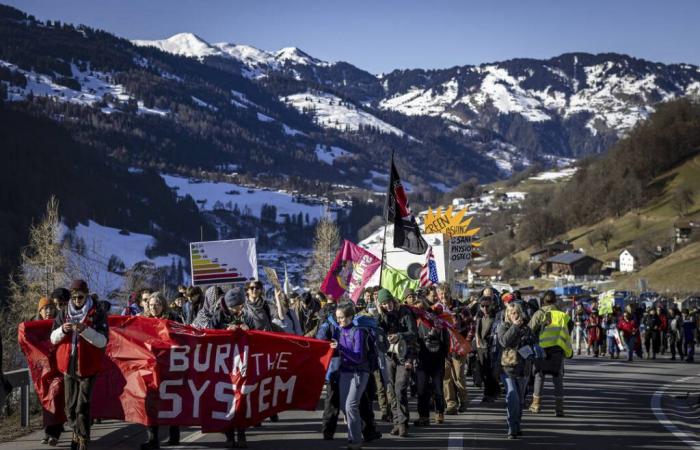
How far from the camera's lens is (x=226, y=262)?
21812 mm

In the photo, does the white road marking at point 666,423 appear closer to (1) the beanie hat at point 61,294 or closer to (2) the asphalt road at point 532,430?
(2) the asphalt road at point 532,430

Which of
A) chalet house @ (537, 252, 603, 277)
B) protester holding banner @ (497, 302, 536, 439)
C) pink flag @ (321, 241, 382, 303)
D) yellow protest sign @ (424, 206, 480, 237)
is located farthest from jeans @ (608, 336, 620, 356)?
chalet house @ (537, 252, 603, 277)

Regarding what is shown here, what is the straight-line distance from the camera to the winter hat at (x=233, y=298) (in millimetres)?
12539

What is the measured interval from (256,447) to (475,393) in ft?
26.0

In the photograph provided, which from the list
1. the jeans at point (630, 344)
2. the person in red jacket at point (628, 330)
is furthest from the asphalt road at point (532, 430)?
the jeans at point (630, 344)

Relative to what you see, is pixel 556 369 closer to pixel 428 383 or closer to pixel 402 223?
pixel 428 383

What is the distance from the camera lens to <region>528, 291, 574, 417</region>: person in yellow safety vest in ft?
51.5

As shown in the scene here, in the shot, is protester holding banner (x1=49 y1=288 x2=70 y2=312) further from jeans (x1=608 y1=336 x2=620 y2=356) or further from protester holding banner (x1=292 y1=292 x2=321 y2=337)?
jeans (x1=608 y1=336 x2=620 y2=356)

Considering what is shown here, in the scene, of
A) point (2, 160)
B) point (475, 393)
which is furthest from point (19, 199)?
point (475, 393)

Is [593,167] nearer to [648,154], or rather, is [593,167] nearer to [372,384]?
[648,154]

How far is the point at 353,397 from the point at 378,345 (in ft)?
2.50

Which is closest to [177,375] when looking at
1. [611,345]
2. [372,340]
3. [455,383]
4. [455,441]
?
[372,340]

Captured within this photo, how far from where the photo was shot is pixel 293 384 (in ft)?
40.9

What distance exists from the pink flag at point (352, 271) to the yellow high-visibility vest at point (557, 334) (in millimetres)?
9857
